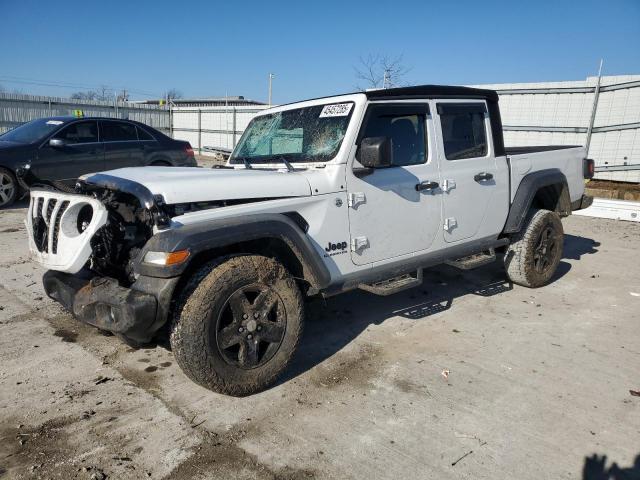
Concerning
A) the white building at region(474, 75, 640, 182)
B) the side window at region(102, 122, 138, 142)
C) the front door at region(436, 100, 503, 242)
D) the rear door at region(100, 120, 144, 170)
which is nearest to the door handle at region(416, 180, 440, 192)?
the front door at region(436, 100, 503, 242)

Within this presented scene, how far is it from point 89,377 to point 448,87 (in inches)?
146

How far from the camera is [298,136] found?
12.8 feet

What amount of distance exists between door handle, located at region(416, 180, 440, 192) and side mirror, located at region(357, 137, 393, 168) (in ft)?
2.03

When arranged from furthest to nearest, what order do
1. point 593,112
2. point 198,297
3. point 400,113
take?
1. point 593,112
2. point 400,113
3. point 198,297

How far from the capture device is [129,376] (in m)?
3.35

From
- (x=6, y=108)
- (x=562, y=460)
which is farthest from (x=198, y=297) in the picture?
(x=6, y=108)

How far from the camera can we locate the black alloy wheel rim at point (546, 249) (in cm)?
523

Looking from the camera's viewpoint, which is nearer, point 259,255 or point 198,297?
point 198,297

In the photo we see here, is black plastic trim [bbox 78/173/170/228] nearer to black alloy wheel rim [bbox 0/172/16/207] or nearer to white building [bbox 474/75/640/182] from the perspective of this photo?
black alloy wheel rim [bbox 0/172/16/207]

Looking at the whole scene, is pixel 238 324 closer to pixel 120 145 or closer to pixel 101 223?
pixel 101 223

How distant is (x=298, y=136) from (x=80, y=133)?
6751 mm

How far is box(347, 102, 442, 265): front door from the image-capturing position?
141 inches

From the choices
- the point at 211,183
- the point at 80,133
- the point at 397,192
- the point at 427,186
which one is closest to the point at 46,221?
the point at 211,183

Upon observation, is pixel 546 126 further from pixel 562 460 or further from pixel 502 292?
pixel 562 460
